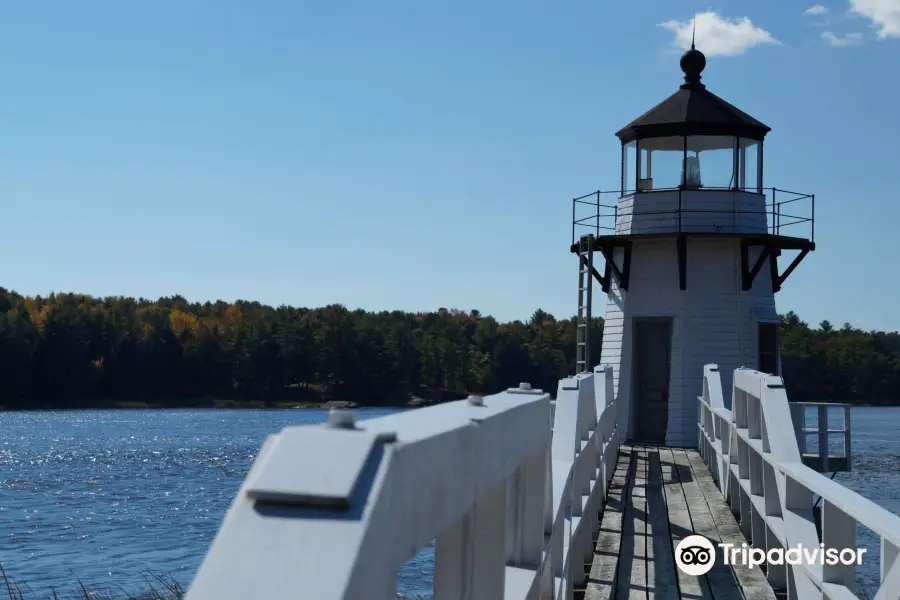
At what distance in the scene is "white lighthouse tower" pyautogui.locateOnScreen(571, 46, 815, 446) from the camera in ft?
64.4

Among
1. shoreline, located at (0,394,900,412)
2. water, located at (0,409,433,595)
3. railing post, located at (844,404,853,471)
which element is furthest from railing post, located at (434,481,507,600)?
shoreline, located at (0,394,900,412)

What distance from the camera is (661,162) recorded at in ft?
66.8

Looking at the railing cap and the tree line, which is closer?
the railing cap

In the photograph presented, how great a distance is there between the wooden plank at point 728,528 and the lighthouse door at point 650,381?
4.53m

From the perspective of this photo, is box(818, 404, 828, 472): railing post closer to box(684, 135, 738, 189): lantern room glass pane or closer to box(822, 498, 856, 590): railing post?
box(684, 135, 738, 189): lantern room glass pane

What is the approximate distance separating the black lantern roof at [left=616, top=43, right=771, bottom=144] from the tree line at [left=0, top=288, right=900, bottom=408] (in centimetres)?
7814

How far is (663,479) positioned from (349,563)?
41.9 feet

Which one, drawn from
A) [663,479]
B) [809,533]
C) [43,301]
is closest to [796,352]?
[43,301]

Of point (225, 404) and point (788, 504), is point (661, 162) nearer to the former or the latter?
point (788, 504)

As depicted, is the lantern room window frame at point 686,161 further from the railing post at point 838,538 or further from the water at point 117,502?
the railing post at point 838,538

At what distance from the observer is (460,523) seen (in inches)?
95.3

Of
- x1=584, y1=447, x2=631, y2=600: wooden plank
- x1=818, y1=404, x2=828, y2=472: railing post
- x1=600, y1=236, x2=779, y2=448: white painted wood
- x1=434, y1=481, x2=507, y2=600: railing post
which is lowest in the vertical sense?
x1=584, y1=447, x2=631, y2=600: wooden plank

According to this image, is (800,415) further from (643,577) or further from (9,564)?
(9,564)

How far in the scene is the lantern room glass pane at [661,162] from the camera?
2014 centimetres
